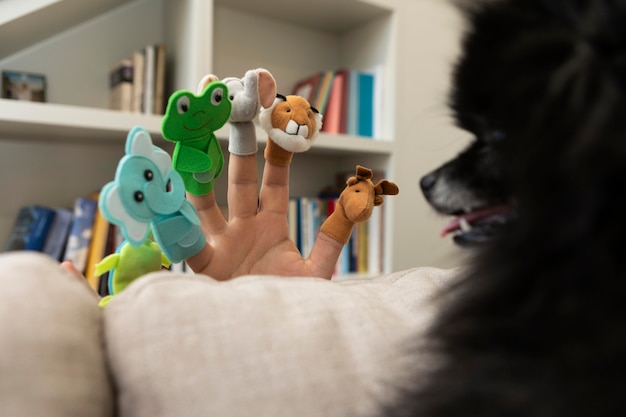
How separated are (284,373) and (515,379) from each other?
0.13 meters

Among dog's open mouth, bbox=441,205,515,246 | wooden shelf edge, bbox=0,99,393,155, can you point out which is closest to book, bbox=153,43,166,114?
wooden shelf edge, bbox=0,99,393,155

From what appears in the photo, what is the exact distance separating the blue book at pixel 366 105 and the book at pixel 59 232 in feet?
3.17

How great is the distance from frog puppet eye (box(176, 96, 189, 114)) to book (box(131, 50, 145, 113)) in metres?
1.10

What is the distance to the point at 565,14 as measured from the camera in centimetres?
31

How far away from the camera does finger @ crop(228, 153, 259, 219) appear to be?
592 mm

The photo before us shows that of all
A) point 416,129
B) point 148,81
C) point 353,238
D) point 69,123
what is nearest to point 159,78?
point 148,81

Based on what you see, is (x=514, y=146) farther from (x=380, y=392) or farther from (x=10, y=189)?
(x=10, y=189)

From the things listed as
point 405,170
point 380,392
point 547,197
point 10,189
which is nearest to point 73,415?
point 380,392

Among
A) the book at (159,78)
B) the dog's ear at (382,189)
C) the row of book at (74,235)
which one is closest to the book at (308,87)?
the book at (159,78)

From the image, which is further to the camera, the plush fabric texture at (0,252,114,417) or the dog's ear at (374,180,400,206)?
the dog's ear at (374,180,400,206)

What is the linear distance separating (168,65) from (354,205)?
1.18m

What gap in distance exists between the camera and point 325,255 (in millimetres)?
606

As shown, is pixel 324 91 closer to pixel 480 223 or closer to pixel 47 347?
pixel 480 223

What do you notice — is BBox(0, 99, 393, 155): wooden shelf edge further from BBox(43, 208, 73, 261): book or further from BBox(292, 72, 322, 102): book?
BBox(292, 72, 322, 102): book
